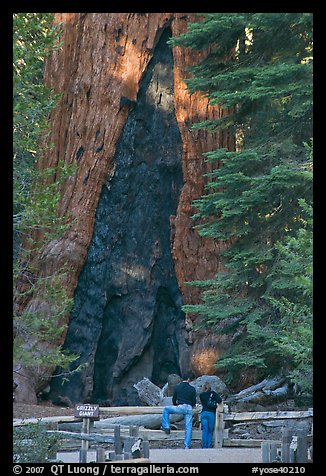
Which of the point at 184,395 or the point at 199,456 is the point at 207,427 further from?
the point at 199,456

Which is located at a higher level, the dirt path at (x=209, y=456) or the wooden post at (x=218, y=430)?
the wooden post at (x=218, y=430)

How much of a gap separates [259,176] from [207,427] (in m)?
6.05

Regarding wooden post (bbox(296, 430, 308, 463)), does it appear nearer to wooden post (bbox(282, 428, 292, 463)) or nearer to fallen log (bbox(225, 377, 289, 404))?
wooden post (bbox(282, 428, 292, 463))

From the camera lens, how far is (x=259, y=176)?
62.0 feet

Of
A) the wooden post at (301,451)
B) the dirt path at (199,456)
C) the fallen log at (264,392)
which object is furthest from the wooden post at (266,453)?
the fallen log at (264,392)

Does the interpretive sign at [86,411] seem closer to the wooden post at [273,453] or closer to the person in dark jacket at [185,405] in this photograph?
the person in dark jacket at [185,405]

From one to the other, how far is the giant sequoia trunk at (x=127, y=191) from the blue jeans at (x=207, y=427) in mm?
8216

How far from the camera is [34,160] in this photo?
24.9 meters

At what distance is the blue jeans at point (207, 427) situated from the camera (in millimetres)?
15484

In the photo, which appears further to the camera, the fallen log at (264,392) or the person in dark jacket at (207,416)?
the fallen log at (264,392)
